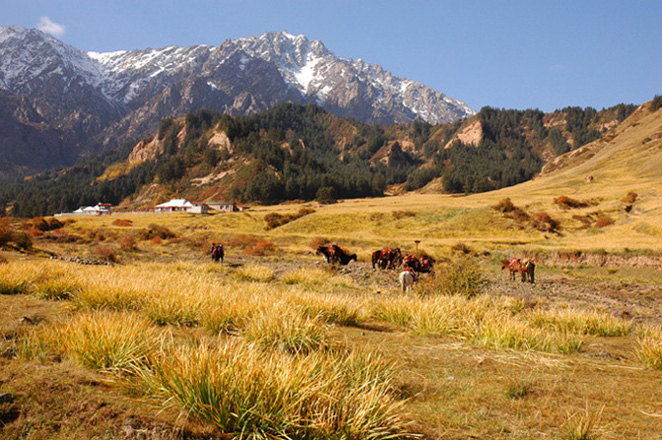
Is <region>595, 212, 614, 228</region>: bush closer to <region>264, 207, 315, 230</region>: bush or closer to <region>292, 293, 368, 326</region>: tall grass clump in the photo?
<region>264, 207, 315, 230</region>: bush

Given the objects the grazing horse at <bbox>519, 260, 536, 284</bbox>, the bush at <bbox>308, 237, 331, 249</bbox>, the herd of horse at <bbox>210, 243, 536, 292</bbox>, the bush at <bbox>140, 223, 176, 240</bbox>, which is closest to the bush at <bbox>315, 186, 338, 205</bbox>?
the bush at <bbox>140, 223, 176, 240</bbox>

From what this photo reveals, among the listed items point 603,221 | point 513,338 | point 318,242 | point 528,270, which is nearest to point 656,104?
point 603,221

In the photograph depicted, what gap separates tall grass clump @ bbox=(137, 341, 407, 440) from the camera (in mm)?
2994

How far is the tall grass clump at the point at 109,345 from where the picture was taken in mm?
4121

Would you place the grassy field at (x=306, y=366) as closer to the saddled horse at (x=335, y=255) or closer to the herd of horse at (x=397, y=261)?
the herd of horse at (x=397, y=261)

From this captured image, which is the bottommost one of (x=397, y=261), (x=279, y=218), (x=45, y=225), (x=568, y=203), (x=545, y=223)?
(x=397, y=261)

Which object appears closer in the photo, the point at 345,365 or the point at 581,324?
the point at 345,365

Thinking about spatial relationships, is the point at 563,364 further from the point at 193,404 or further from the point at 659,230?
the point at 659,230

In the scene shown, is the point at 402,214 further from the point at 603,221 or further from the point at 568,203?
the point at 603,221

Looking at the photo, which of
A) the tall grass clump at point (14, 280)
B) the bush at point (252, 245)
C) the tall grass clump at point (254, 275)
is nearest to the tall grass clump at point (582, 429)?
the tall grass clump at point (14, 280)

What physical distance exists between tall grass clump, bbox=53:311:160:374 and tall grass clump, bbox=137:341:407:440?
30.1 inches

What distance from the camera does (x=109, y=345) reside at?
168 inches

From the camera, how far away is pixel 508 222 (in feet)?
157

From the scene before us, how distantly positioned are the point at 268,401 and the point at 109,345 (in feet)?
7.32
